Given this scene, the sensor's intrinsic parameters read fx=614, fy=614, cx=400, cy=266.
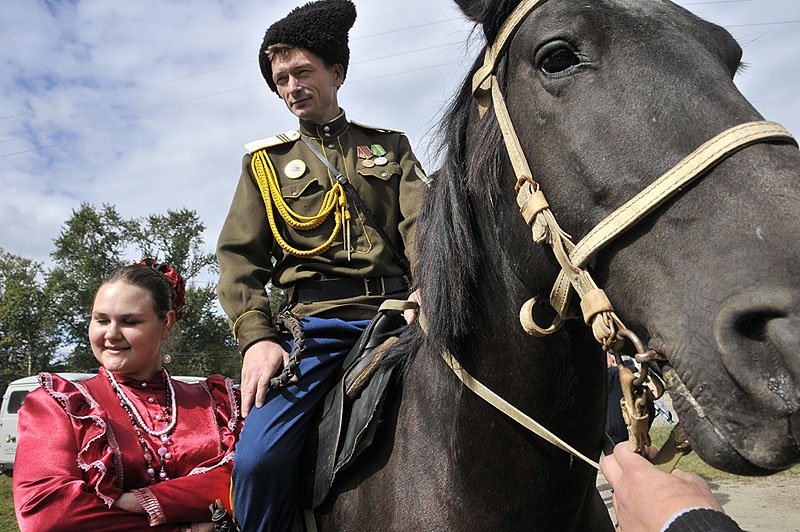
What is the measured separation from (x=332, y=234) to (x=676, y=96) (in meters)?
1.77

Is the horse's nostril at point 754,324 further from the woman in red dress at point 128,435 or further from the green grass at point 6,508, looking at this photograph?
the green grass at point 6,508

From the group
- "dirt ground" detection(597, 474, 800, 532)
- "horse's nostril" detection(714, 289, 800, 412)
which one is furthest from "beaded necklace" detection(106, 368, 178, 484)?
"dirt ground" detection(597, 474, 800, 532)

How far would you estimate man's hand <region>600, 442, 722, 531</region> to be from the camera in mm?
1304

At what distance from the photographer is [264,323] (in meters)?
2.66

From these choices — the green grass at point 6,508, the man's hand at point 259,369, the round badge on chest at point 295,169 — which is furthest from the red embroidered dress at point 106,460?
the green grass at point 6,508

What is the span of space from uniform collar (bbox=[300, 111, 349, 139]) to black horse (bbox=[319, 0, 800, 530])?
3.80ft

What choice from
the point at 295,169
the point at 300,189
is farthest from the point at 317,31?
the point at 300,189

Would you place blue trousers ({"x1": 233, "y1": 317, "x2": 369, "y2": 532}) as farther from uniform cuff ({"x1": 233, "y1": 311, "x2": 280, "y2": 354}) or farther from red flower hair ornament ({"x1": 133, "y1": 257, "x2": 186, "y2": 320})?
red flower hair ornament ({"x1": 133, "y1": 257, "x2": 186, "y2": 320})

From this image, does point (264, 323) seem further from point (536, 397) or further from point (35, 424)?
point (536, 397)

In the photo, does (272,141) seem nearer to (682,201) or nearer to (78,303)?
(682,201)

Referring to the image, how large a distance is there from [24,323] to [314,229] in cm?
5131

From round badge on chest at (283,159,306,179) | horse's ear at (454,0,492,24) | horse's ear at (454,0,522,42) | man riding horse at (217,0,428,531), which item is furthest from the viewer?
round badge on chest at (283,159,306,179)

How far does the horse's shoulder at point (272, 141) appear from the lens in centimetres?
309

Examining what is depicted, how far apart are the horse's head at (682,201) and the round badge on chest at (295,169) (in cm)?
148
